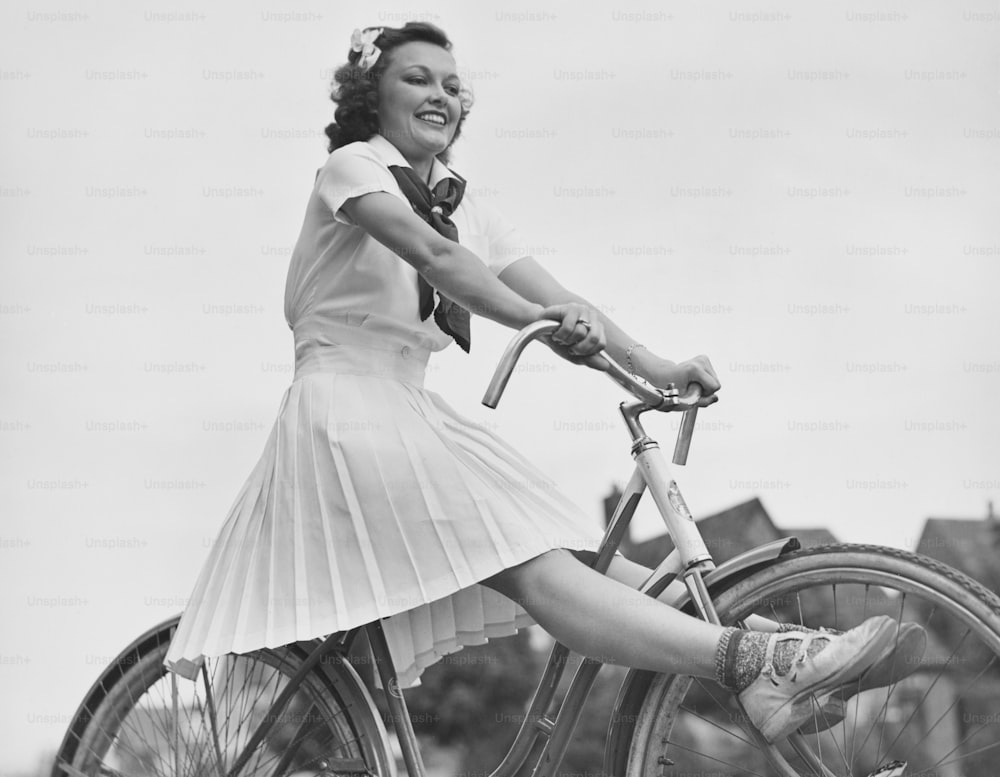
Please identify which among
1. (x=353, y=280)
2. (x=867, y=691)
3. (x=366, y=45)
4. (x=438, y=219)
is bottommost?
(x=867, y=691)

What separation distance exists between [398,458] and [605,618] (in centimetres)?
58

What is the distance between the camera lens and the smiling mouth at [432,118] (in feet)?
9.54

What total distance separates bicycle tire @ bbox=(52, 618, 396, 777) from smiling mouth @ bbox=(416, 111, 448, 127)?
1.20m

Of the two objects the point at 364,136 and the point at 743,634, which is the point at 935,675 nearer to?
the point at 743,634

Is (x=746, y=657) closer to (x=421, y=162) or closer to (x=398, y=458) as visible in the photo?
(x=398, y=458)

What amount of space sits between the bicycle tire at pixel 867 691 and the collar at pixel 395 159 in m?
1.17

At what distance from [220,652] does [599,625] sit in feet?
2.73

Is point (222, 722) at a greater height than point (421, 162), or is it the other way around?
point (421, 162)

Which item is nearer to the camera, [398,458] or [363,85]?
[398,458]

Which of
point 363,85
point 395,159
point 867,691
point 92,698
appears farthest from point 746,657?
point 92,698

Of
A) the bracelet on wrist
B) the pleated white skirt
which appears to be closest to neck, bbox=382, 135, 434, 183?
the pleated white skirt

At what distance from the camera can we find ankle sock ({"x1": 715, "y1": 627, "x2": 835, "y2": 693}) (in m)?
2.10

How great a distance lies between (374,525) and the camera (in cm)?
263

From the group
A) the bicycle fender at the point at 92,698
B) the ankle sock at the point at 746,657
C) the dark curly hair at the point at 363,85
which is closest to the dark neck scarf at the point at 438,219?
the dark curly hair at the point at 363,85
